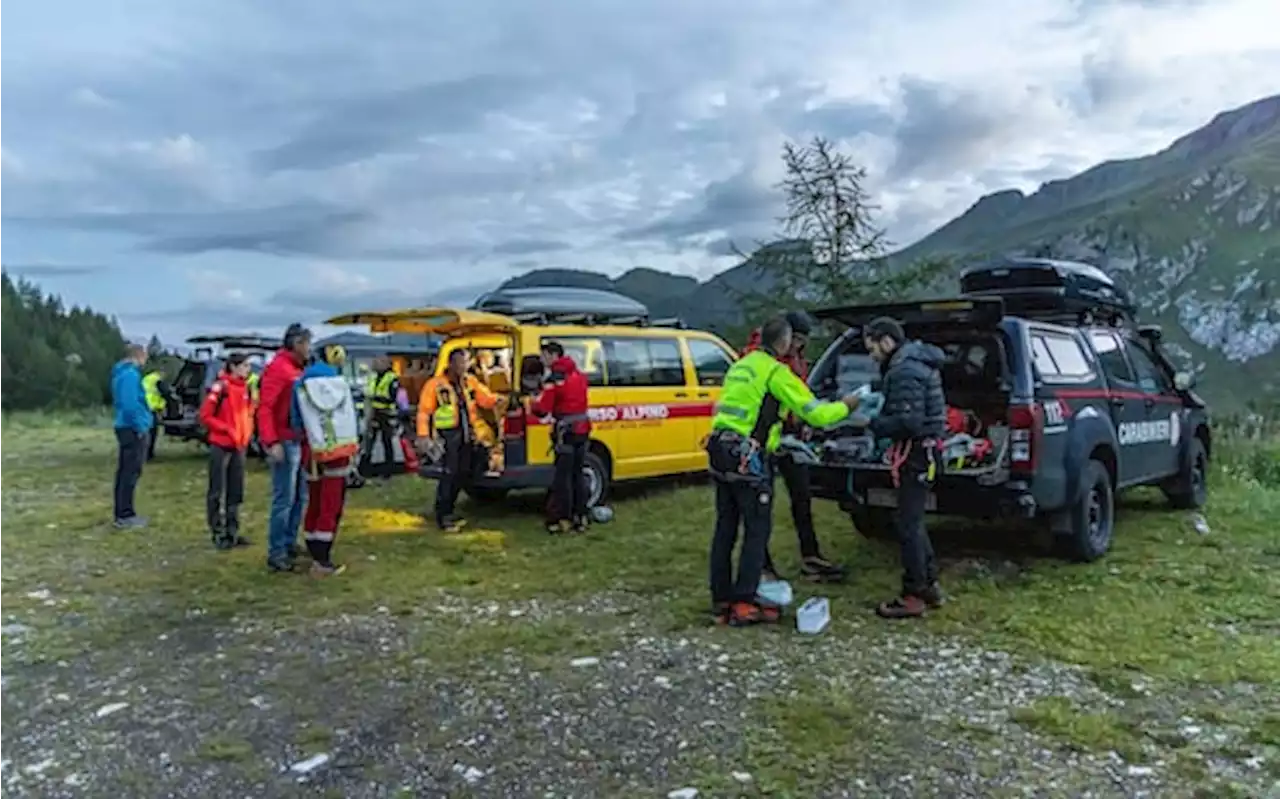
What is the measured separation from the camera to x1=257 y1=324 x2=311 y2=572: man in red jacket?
805 cm

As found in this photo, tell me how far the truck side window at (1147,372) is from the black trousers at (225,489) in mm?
7634

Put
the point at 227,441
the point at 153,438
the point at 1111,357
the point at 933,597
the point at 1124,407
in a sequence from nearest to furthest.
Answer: the point at 933,597 < the point at 1124,407 < the point at 1111,357 < the point at 227,441 < the point at 153,438

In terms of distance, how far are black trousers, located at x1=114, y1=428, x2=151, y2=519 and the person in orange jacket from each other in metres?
2.86

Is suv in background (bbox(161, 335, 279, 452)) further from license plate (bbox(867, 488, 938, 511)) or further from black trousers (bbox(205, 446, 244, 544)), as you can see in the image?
license plate (bbox(867, 488, 938, 511))

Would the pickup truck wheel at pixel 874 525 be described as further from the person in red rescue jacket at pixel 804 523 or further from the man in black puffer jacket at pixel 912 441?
the man in black puffer jacket at pixel 912 441

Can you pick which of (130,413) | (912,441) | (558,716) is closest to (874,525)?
(912,441)

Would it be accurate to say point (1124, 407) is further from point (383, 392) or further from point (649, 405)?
point (383, 392)

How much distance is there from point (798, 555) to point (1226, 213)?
186331 mm

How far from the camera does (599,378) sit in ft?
34.4

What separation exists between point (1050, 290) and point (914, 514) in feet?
12.3

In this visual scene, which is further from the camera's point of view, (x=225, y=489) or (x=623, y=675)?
(x=225, y=489)

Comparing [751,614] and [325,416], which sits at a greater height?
[325,416]

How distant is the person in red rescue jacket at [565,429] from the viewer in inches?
368

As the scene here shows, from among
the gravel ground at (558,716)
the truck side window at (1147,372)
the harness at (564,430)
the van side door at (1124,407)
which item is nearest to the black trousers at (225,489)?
the harness at (564,430)
